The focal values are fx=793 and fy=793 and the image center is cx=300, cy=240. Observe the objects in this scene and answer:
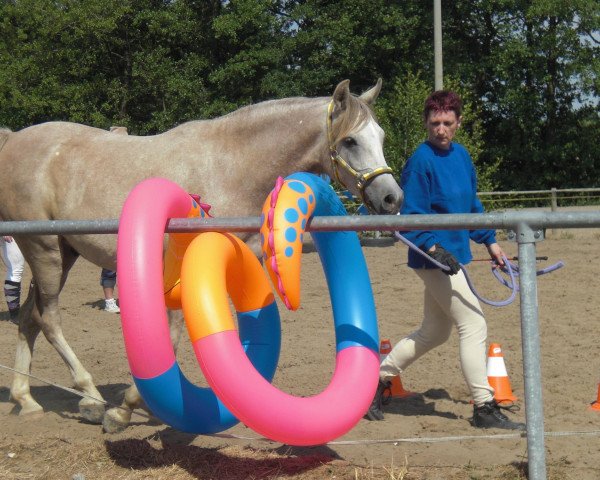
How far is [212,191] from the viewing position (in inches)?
193

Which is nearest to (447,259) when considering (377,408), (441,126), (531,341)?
(441,126)

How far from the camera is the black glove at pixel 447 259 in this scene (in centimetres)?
437

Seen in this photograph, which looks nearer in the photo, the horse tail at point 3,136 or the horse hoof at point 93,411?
the horse hoof at point 93,411

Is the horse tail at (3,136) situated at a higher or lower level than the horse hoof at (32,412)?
higher

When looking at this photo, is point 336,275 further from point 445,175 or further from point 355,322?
point 445,175

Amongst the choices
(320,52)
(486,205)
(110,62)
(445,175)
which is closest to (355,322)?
(445,175)

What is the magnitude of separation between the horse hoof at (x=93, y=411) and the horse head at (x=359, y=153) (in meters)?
2.10

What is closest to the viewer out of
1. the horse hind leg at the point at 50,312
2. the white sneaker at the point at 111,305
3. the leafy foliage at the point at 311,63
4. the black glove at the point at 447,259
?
the black glove at the point at 447,259

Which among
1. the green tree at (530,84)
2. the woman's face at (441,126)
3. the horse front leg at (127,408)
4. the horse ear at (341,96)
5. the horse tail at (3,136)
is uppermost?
the green tree at (530,84)

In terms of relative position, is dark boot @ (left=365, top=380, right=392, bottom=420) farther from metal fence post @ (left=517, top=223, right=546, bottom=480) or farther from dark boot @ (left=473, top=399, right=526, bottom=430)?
metal fence post @ (left=517, top=223, right=546, bottom=480)

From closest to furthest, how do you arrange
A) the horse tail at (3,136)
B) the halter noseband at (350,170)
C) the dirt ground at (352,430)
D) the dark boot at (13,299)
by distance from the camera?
1. the dirt ground at (352,430)
2. the halter noseband at (350,170)
3. the horse tail at (3,136)
4. the dark boot at (13,299)

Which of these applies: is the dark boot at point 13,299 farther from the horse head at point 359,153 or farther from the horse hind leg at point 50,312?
the horse head at point 359,153

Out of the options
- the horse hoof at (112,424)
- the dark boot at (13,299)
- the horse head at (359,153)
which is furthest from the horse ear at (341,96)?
the dark boot at (13,299)

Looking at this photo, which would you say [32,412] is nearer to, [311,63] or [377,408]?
[377,408]
